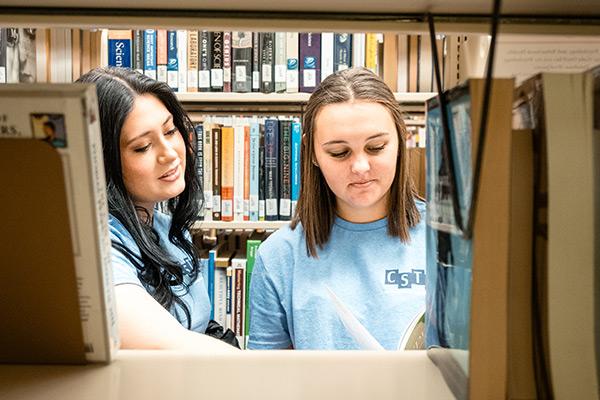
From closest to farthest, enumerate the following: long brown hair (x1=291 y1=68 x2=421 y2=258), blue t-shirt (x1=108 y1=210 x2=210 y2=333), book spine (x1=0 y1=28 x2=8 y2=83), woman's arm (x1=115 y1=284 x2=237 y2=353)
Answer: woman's arm (x1=115 y1=284 x2=237 y2=353), blue t-shirt (x1=108 y1=210 x2=210 y2=333), long brown hair (x1=291 y1=68 x2=421 y2=258), book spine (x1=0 y1=28 x2=8 y2=83)

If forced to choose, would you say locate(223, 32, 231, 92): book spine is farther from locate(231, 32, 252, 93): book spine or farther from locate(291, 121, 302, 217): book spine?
locate(291, 121, 302, 217): book spine

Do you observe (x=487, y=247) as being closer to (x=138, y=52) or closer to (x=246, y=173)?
(x=246, y=173)

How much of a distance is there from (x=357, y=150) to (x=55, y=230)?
105cm

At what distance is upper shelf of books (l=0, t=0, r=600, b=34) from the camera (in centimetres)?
49

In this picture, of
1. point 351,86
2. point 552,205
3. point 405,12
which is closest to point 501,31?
point 405,12

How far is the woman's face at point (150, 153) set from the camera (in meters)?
1.24

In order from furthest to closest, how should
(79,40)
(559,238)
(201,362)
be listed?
(79,40), (201,362), (559,238)

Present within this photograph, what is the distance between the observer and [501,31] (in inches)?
20.7

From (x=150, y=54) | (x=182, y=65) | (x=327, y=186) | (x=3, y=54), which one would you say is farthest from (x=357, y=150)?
(x=3, y=54)

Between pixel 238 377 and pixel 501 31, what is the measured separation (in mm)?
405

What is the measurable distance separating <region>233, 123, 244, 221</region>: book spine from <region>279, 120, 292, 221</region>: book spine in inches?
6.0

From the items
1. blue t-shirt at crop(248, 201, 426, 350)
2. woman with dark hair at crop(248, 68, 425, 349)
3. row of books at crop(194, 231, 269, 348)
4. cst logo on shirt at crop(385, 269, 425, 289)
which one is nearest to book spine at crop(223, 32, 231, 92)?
row of books at crop(194, 231, 269, 348)

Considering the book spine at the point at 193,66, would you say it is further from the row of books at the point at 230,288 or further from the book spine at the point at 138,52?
the row of books at the point at 230,288

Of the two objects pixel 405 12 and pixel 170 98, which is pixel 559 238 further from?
pixel 170 98
